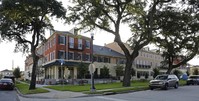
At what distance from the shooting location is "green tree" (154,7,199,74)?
33.2 meters

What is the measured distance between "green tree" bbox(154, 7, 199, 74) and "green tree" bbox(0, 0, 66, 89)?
11.6 metres

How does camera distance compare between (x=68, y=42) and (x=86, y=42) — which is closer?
(x=68, y=42)

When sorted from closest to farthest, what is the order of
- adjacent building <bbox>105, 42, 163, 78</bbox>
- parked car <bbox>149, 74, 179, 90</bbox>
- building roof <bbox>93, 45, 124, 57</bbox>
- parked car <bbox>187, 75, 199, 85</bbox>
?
1. parked car <bbox>149, 74, 179, 90</bbox>
2. parked car <bbox>187, 75, 199, 85</bbox>
3. building roof <bbox>93, 45, 124, 57</bbox>
4. adjacent building <bbox>105, 42, 163, 78</bbox>

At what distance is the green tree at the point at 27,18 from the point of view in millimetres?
29094

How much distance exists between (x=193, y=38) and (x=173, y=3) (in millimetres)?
14615

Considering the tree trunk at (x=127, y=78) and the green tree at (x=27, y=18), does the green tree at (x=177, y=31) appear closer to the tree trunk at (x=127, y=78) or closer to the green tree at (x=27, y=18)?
the tree trunk at (x=127, y=78)

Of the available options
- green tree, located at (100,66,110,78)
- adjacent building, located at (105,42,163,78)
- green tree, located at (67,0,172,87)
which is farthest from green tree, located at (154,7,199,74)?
adjacent building, located at (105,42,163,78)

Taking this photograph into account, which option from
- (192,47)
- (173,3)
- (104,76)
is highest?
(173,3)

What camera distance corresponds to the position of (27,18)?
2998 centimetres

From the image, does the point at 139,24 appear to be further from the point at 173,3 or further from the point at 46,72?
the point at 46,72

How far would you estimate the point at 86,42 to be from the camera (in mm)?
60156

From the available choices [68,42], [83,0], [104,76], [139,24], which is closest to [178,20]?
[139,24]

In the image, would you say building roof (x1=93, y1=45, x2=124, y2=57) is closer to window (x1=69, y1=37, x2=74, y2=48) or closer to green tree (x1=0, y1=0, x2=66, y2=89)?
window (x1=69, y1=37, x2=74, y2=48)

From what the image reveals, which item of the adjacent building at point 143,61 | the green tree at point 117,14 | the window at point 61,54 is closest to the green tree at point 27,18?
the green tree at point 117,14
